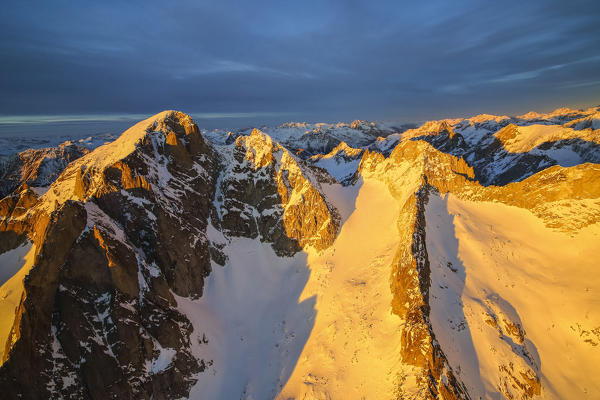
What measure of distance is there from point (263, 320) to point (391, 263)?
79.4 ft

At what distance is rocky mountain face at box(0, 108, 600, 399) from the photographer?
1067 inches

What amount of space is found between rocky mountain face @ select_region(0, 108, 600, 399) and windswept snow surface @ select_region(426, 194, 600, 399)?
0.22m

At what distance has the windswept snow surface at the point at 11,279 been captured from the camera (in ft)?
86.9

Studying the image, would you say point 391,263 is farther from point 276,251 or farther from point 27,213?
point 27,213

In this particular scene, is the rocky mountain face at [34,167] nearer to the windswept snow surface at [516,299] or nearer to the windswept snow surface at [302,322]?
the windswept snow surface at [302,322]

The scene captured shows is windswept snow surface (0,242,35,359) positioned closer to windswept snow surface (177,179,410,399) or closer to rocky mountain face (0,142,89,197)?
windswept snow surface (177,179,410,399)

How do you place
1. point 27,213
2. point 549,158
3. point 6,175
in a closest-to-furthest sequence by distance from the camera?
point 27,213, point 549,158, point 6,175

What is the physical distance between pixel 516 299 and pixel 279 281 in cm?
3827

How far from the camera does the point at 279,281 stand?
50.8m

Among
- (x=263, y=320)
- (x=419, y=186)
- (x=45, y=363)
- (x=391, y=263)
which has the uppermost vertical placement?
(x=419, y=186)

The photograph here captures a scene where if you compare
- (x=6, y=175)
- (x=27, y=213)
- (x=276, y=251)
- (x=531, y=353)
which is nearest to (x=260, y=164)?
(x=276, y=251)

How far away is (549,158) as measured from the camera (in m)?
122

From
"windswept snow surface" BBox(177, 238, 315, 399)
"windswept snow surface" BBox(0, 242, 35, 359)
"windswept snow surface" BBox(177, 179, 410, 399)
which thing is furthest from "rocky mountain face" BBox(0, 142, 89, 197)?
"windswept snow surface" BBox(177, 179, 410, 399)

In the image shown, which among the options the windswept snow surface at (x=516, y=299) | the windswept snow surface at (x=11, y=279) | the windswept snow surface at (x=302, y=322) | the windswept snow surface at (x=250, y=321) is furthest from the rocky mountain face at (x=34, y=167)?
the windswept snow surface at (x=516, y=299)
